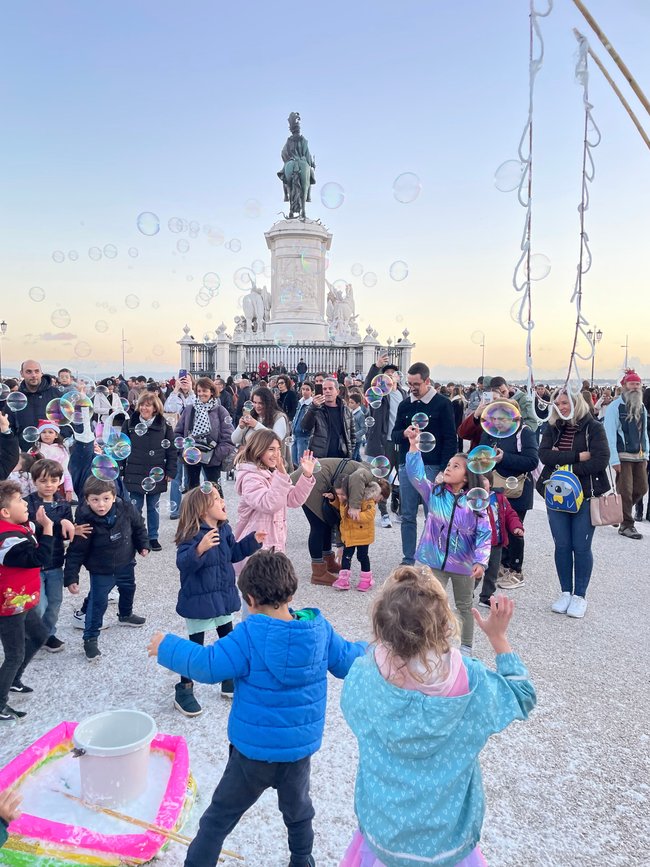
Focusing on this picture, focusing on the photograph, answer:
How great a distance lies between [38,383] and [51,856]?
608 centimetres

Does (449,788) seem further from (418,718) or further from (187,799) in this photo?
(187,799)

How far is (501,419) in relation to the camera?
16.2ft

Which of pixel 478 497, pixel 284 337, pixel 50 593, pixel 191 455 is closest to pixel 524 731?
pixel 478 497

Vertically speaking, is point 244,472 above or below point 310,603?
above

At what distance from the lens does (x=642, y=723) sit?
11.4 ft

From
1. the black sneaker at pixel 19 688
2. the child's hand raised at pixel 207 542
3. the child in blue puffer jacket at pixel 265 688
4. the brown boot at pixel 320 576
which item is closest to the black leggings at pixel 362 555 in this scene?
the brown boot at pixel 320 576

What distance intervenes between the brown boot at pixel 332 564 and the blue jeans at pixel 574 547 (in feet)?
6.81

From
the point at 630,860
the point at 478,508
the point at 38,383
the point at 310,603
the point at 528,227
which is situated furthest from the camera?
the point at 38,383

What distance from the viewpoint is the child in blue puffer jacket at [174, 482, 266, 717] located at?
3393mm

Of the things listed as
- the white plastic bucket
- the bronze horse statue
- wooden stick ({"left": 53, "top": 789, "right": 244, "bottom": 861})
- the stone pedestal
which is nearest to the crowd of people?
wooden stick ({"left": 53, "top": 789, "right": 244, "bottom": 861})

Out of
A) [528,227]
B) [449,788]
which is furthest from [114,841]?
[528,227]

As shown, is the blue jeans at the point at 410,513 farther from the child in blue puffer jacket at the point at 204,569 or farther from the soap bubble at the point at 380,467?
the child in blue puffer jacket at the point at 204,569

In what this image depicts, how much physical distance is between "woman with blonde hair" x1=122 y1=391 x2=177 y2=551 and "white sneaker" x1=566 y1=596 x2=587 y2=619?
424cm

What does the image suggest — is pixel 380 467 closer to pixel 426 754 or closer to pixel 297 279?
pixel 426 754
